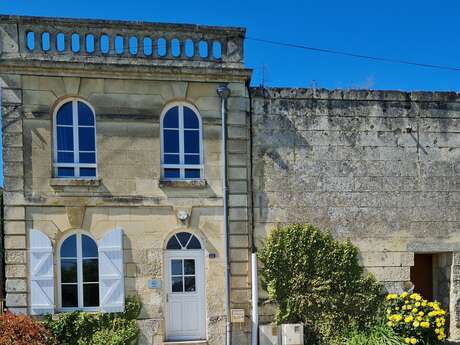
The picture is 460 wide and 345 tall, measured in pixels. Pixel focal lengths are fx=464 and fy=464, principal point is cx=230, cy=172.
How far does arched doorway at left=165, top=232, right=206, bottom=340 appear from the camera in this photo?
30.2 feet

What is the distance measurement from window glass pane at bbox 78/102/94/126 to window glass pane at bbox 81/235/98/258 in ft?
7.27

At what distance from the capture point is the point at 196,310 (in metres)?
9.28

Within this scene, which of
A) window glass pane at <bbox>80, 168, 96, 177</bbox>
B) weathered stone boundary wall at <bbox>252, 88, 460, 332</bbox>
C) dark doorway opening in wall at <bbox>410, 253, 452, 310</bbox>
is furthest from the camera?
dark doorway opening in wall at <bbox>410, 253, 452, 310</bbox>

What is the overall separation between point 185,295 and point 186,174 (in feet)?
7.94

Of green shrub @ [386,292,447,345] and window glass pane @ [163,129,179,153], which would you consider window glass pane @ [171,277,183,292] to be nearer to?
window glass pane @ [163,129,179,153]

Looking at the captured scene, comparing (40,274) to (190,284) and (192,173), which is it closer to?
(190,284)

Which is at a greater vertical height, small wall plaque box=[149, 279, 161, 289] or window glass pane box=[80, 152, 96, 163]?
window glass pane box=[80, 152, 96, 163]

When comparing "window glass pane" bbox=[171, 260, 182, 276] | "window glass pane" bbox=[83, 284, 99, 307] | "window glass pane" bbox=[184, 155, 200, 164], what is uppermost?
"window glass pane" bbox=[184, 155, 200, 164]

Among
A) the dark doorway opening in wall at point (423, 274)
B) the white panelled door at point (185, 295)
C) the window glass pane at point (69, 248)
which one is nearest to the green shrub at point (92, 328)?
the white panelled door at point (185, 295)

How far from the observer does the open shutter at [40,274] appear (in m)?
8.70

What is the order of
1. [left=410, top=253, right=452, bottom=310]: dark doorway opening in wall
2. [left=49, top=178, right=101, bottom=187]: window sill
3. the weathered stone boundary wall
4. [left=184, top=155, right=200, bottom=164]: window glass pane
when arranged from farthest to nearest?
[left=410, top=253, right=452, bottom=310]: dark doorway opening in wall → the weathered stone boundary wall → [left=184, top=155, right=200, bottom=164]: window glass pane → [left=49, top=178, right=101, bottom=187]: window sill

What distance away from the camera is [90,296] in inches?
354

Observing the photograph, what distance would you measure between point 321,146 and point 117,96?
429 centimetres

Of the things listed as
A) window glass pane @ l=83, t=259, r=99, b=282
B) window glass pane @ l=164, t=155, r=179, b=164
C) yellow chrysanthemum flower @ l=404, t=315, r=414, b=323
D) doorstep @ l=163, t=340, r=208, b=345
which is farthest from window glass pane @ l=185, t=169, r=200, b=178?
yellow chrysanthemum flower @ l=404, t=315, r=414, b=323
